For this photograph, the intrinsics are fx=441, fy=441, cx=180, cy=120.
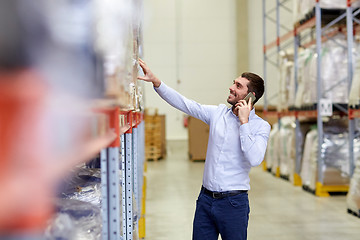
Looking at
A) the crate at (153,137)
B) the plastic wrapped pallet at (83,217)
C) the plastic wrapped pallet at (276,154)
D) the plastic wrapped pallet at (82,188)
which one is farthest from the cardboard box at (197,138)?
the plastic wrapped pallet at (83,217)

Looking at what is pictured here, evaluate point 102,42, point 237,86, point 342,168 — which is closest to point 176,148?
point 342,168

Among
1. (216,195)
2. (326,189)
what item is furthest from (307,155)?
(216,195)

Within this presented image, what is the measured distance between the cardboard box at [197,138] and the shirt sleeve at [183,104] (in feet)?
32.6

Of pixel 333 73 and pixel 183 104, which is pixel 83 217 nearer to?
pixel 183 104

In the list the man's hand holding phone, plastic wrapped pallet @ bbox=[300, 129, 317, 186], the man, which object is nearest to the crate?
plastic wrapped pallet @ bbox=[300, 129, 317, 186]

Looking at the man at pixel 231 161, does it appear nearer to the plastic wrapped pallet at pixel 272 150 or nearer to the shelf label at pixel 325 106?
the shelf label at pixel 325 106

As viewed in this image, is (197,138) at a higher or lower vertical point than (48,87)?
lower

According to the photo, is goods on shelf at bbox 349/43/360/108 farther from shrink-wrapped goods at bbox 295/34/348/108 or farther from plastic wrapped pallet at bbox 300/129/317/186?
plastic wrapped pallet at bbox 300/129/317/186

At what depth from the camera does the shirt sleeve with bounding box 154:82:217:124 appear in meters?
3.32

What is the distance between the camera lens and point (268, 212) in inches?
256

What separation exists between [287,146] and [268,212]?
3.16 metres

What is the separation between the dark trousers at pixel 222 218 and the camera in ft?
9.59

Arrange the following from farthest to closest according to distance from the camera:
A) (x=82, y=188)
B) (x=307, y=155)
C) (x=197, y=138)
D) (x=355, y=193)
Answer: (x=197, y=138)
(x=307, y=155)
(x=355, y=193)
(x=82, y=188)

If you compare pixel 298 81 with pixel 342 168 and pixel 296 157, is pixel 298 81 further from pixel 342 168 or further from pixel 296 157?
pixel 342 168
